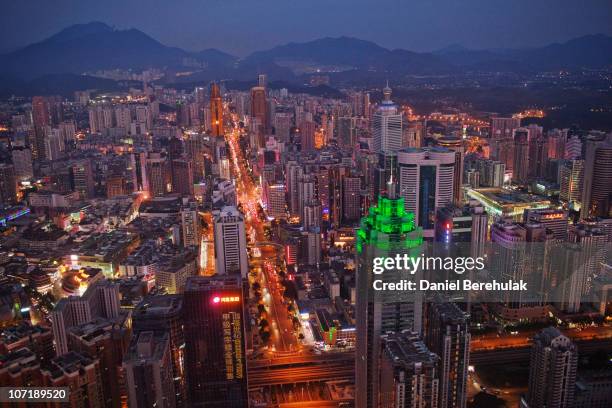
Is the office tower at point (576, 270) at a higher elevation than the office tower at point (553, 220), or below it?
below

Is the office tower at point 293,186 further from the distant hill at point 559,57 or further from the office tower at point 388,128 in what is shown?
the distant hill at point 559,57

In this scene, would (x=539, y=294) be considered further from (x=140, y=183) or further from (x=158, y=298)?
(x=140, y=183)

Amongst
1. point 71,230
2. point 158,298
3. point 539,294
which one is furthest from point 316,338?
point 71,230

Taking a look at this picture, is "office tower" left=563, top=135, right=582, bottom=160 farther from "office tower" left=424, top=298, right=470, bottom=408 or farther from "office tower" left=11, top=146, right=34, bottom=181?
"office tower" left=11, top=146, right=34, bottom=181

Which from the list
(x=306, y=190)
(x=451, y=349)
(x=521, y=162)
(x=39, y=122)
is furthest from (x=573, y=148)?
(x=39, y=122)

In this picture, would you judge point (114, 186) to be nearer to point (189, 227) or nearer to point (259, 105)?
point (189, 227)

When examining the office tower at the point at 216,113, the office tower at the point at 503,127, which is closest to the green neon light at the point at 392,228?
the office tower at the point at 503,127
